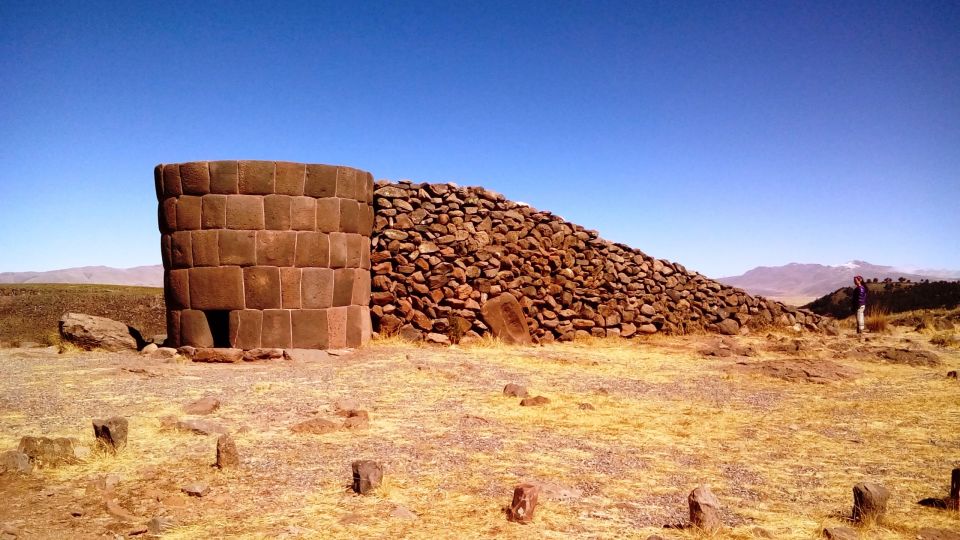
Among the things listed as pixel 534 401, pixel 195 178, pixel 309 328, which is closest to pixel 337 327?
pixel 309 328

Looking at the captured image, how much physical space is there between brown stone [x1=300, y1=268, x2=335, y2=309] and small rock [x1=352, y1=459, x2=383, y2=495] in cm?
634

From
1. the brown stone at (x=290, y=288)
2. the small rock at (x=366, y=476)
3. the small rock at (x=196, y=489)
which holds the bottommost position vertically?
the small rock at (x=196, y=489)

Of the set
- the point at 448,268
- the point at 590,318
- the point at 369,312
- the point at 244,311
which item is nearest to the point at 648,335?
the point at 590,318

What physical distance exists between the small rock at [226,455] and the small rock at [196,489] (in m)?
0.33

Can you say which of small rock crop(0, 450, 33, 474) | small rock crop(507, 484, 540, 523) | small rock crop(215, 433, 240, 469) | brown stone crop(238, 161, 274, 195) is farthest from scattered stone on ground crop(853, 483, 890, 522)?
brown stone crop(238, 161, 274, 195)

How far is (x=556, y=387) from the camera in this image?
24.7ft

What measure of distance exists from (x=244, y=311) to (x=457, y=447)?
5.96 meters

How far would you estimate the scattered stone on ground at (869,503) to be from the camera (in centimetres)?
347

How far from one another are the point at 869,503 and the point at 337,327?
8131 mm

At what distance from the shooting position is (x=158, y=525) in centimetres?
331

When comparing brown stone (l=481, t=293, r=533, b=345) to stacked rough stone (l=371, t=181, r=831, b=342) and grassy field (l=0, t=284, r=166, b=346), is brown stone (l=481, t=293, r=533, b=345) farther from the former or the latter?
grassy field (l=0, t=284, r=166, b=346)

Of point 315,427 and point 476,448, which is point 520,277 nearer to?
point 315,427

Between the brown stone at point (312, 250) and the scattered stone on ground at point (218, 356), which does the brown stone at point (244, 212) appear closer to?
the brown stone at point (312, 250)

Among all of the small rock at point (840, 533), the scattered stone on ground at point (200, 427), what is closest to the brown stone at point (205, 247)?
the scattered stone on ground at point (200, 427)
